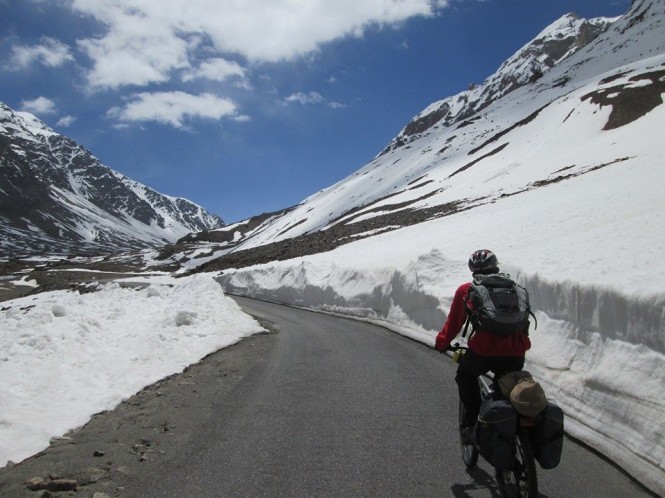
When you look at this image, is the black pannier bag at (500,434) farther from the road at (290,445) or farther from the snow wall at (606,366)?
the snow wall at (606,366)

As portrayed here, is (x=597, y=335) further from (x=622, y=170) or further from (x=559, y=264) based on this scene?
(x=622, y=170)

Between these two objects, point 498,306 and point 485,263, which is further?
point 485,263

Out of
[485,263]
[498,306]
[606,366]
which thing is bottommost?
[606,366]

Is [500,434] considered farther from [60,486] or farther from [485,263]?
[60,486]

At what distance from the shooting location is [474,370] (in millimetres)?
4309

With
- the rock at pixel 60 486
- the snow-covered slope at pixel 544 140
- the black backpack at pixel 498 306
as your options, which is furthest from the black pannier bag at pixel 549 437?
the snow-covered slope at pixel 544 140

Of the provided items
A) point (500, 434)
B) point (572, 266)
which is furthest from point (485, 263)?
point (572, 266)

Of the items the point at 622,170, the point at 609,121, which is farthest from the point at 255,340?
the point at 609,121

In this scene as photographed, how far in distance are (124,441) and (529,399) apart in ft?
15.5

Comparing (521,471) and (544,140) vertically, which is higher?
(544,140)

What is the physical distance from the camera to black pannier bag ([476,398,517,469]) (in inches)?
143

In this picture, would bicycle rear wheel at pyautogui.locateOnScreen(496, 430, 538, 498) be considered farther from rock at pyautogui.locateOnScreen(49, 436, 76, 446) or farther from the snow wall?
rock at pyautogui.locateOnScreen(49, 436, 76, 446)

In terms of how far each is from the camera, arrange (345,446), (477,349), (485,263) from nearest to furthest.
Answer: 1. (477,349)
2. (485,263)
3. (345,446)

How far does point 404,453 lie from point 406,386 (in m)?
2.40
